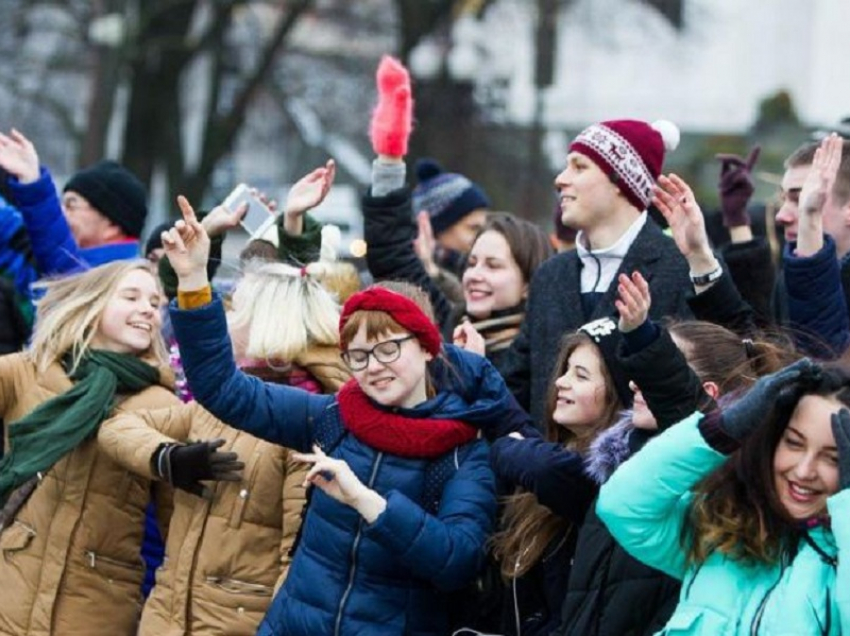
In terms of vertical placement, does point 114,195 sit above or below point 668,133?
below

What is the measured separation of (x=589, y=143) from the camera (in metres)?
6.84

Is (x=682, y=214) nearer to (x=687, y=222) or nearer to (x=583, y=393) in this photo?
(x=687, y=222)

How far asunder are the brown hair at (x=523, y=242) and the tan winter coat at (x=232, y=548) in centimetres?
150

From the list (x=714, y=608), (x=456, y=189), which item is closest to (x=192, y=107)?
(x=456, y=189)

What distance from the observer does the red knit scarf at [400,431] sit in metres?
6.05

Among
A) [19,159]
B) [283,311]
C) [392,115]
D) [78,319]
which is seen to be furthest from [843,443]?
[19,159]

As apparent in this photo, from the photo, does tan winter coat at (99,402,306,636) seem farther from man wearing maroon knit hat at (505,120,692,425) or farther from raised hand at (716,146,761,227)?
raised hand at (716,146,761,227)

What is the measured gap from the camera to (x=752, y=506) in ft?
17.1

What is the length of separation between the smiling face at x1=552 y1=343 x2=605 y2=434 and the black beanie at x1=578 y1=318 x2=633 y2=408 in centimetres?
3

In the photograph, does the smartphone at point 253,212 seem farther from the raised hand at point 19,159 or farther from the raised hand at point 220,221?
the raised hand at point 19,159

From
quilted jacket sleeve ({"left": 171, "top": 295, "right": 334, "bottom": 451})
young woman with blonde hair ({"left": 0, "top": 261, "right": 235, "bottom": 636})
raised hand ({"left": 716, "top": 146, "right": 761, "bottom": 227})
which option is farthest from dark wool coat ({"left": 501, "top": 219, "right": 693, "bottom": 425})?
young woman with blonde hair ({"left": 0, "top": 261, "right": 235, "bottom": 636})

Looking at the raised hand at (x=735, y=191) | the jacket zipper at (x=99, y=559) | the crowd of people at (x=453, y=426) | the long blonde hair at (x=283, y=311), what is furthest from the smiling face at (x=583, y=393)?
the raised hand at (x=735, y=191)

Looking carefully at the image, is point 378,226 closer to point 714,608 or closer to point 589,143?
point 589,143

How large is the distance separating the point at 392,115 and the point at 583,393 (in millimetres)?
1697
